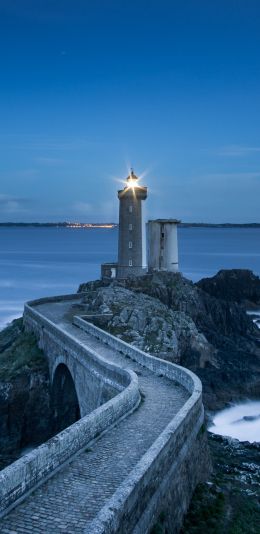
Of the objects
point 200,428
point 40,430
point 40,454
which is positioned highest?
point 40,454

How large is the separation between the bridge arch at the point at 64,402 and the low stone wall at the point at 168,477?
7.47 m

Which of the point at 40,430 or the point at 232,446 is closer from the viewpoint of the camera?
the point at 232,446

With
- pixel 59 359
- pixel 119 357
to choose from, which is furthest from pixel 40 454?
pixel 59 359

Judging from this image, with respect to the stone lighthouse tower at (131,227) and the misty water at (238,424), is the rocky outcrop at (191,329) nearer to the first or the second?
the misty water at (238,424)

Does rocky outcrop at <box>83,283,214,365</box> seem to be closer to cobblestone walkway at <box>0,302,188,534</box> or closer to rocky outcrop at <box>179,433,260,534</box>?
rocky outcrop at <box>179,433,260,534</box>

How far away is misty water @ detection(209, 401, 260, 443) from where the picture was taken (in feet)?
72.2

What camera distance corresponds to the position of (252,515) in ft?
42.1

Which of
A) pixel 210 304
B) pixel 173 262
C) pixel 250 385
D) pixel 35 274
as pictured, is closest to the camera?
pixel 250 385

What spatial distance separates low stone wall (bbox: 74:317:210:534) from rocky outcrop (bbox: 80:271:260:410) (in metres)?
9.02

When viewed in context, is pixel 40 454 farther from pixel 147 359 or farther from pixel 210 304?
pixel 210 304

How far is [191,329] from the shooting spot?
2866 cm

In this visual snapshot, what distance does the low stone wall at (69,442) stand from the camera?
28.2ft

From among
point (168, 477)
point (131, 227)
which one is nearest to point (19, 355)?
point (131, 227)

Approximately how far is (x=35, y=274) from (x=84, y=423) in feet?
241
